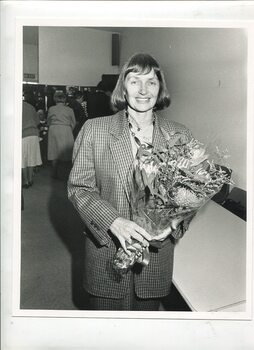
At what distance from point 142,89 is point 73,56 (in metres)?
1.10

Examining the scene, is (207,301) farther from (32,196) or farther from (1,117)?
(32,196)

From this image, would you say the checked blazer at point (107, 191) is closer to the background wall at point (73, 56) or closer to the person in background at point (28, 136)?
the person in background at point (28, 136)

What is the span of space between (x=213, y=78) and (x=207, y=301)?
1075 millimetres

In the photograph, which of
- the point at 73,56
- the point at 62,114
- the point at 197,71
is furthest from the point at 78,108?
the point at 197,71

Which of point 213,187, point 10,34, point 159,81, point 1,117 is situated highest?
point 10,34

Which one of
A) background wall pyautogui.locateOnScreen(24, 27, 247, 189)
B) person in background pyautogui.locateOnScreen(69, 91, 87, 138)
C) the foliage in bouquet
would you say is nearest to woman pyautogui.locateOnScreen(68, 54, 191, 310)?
the foliage in bouquet

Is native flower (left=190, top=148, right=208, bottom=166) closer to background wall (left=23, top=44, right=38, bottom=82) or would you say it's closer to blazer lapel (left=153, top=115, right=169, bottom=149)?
blazer lapel (left=153, top=115, right=169, bottom=149)

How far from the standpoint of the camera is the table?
1541 mm

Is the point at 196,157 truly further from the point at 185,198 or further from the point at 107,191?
the point at 107,191

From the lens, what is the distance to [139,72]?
141cm

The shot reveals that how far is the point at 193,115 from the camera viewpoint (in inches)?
79.5

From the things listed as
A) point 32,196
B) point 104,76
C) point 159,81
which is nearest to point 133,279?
point 159,81

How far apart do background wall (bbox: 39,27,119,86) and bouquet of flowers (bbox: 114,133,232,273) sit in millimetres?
660

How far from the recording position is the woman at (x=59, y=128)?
2.18 m
